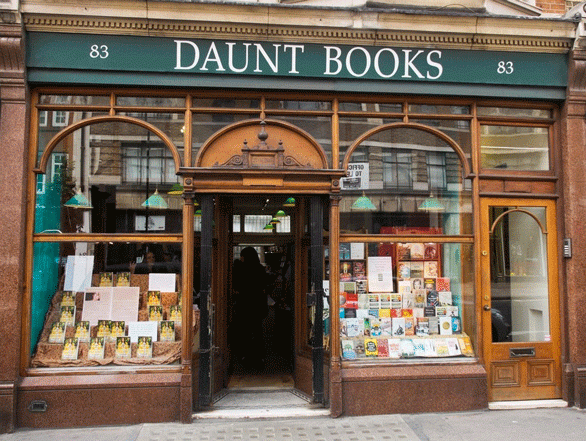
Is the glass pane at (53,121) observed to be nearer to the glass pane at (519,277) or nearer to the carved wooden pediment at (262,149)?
the carved wooden pediment at (262,149)

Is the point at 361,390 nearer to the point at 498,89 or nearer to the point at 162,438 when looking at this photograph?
the point at 162,438

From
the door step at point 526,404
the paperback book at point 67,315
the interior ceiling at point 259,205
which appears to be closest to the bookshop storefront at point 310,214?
the paperback book at point 67,315

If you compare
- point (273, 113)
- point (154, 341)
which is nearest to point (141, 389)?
point (154, 341)

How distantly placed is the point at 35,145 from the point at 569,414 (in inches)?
286

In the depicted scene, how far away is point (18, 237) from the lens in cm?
572

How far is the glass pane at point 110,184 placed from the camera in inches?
241

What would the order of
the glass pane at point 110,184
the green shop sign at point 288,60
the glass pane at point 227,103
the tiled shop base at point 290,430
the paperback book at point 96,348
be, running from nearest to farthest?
the tiled shop base at point 290,430, the green shop sign at point 288,60, the paperback book at point 96,348, the glass pane at point 110,184, the glass pane at point 227,103

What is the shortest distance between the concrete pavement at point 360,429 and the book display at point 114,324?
0.84m

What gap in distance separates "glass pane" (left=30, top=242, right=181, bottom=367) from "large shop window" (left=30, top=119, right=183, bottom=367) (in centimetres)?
1

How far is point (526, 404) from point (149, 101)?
6.11 meters

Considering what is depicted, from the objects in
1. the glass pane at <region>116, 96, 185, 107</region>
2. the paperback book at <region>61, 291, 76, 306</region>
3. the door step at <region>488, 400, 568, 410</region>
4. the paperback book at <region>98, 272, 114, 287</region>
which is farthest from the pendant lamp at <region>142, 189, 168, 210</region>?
the door step at <region>488, 400, 568, 410</region>

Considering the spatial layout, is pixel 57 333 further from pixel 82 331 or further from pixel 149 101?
pixel 149 101

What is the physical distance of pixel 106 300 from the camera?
618cm

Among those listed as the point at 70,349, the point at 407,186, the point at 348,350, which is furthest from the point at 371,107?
the point at 70,349
